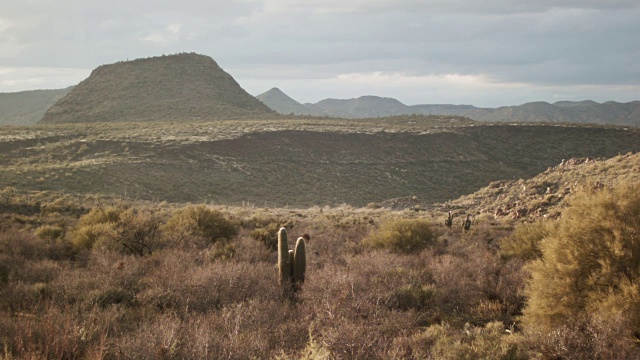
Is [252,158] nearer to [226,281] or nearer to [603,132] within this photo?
[226,281]

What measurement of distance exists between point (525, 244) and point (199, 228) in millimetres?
11070

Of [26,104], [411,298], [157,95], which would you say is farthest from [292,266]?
[26,104]

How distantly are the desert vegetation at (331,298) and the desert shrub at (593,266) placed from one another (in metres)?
0.02

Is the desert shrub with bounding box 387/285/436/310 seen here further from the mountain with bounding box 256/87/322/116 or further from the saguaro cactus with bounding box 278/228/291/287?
the mountain with bounding box 256/87/322/116

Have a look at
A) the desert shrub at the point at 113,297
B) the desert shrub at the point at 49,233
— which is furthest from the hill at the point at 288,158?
the desert shrub at the point at 113,297

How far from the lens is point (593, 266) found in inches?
325

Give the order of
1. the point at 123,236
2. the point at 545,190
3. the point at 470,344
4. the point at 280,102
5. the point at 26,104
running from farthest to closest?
the point at 280,102 < the point at 26,104 < the point at 545,190 < the point at 123,236 < the point at 470,344

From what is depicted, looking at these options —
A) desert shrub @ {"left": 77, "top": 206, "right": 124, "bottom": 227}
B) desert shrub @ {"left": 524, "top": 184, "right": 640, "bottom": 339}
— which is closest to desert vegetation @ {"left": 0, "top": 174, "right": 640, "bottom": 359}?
desert shrub @ {"left": 524, "top": 184, "right": 640, "bottom": 339}

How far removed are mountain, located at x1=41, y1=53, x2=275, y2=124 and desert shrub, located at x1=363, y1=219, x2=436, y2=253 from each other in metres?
57.9

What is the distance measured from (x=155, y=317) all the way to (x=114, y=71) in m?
93.4

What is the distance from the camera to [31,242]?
1486 centimetres

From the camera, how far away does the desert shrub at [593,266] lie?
7.77m

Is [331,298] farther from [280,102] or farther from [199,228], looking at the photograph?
[280,102]

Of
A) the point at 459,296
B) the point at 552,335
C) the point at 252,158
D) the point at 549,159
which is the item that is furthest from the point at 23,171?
the point at 549,159
